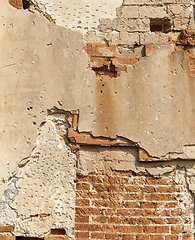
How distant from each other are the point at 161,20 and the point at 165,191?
1654mm

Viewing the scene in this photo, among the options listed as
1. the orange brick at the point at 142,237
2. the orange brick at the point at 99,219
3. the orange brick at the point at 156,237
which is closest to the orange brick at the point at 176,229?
the orange brick at the point at 156,237

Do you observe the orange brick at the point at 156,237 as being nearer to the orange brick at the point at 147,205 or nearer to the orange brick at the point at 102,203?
the orange brick at the point at 147,205

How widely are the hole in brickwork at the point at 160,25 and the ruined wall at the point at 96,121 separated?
0.13 ft

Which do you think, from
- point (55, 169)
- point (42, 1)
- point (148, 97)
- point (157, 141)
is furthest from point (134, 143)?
point (42, 1)

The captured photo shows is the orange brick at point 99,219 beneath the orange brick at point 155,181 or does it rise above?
beneath

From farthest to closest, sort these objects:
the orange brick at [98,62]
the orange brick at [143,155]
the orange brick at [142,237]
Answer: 1. the orange brick at [98,62]
2. the orange brick at [143,155]
3. the orange brick at [142,237]

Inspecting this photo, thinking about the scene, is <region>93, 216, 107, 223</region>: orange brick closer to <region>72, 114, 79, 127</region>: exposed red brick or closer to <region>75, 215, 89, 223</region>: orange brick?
<region>75, 215, 89, 223</region>: orange brick

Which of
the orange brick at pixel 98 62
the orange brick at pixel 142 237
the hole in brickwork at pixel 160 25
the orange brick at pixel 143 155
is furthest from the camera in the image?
the hole in brickwork at pixel 160 25

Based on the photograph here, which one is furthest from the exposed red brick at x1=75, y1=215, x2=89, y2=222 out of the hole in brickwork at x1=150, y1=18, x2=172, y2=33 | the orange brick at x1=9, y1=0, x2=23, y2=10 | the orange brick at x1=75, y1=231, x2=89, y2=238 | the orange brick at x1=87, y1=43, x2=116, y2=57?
the orange brick at x1=9, y1=0, x2=23, y2=10

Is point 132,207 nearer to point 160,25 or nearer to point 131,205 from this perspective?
point 131,205

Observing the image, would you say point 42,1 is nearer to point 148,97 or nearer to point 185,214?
point 148,97

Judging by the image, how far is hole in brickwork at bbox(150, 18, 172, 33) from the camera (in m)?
2.52

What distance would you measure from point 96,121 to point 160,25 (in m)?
1.22

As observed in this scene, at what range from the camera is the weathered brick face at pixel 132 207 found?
2.18 meters
